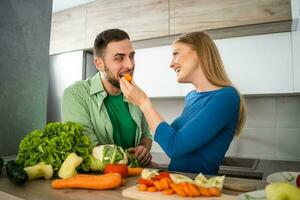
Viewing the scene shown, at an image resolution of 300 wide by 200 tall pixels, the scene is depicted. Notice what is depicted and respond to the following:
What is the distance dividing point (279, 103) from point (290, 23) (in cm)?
61

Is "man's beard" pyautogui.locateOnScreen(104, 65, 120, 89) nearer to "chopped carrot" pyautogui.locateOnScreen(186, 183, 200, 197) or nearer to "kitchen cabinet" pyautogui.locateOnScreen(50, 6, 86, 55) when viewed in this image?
"chopped carrot" pyautogui.locateOnScreen(186, 183, 200, 197)

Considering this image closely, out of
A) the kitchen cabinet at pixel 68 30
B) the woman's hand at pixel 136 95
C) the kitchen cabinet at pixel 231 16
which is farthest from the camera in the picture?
the kitchen cabinet at pixel 68 30

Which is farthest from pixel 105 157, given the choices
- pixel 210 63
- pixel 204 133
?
pixel 210 63

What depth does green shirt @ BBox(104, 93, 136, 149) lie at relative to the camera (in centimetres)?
122

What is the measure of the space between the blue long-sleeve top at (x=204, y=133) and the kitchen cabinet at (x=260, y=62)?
2.57 ft

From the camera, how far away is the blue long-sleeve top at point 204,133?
945 mm

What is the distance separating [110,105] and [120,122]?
0.09 metres

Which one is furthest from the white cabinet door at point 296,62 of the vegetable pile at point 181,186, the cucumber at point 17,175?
the cucumber at point 17,175

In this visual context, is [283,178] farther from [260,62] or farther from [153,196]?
[260,62]

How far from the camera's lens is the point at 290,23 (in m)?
1.70

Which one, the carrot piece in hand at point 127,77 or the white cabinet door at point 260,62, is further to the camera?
the white cabinet door at point 260,62

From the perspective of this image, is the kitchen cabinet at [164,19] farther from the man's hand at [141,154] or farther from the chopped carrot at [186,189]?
the chopped carrot at [186,189]

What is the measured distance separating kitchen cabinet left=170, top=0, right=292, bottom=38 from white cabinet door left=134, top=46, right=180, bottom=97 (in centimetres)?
21

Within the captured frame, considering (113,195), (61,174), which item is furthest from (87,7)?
(113,195)
